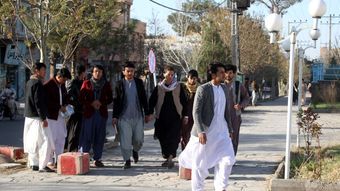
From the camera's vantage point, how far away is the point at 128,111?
10.4 meters

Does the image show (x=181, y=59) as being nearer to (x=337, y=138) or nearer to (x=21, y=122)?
(x=21, y=122)

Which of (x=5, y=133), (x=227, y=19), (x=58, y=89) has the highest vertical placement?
(x=227, y=19)

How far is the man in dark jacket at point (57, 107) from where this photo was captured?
1019cm

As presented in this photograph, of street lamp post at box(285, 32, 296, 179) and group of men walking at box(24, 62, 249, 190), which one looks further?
group of men walking at box(24, 62, 249, 190)

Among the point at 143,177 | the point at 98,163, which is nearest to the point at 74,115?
the point at 98,163

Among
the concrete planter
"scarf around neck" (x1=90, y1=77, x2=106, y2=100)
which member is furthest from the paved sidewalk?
"scarf around neck" (x1=90, y1=77, x2=106, y2=100)

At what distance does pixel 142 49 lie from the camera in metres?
44.6

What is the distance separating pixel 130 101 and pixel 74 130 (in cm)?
148

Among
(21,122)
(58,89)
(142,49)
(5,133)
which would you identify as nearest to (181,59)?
(142,49)

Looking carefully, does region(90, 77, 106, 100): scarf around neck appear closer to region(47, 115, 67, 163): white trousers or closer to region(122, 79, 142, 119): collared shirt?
region(122, 79, 142, 119): collared shirt

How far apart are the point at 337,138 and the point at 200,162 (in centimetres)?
1008

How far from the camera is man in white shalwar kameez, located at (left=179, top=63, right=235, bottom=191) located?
7832 mm

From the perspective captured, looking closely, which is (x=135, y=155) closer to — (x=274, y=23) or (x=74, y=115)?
(x=74, y=115)

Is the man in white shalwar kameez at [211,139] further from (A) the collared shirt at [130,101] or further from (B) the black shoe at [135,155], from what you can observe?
(B) the black shoe at [135,155]
